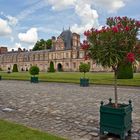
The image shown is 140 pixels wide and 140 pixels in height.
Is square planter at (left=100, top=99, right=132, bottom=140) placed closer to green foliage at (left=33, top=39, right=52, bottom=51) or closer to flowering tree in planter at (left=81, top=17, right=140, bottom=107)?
flowering tree in planter at (left=81, top=17, right=140, bottom=107)

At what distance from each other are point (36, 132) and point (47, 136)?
0.47 metres

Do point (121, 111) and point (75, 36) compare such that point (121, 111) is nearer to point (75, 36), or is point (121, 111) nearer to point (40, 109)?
point (40, 109)

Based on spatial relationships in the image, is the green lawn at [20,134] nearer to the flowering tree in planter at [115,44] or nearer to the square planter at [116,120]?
the square planter at [116,120]

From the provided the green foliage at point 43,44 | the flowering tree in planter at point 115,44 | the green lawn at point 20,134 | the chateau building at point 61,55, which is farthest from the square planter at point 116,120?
the green foliage at point 43,44

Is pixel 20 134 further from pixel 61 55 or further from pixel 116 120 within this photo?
pixel 61 55

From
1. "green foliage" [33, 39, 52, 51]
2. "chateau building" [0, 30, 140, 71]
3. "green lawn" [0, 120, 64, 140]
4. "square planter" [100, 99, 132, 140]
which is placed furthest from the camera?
→ "green foliage" [33, 39, 52, 51]

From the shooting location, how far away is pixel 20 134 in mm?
6320

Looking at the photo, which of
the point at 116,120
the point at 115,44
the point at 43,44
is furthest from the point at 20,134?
the point at 43,44

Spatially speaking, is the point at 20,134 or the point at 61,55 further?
the point at 61,55

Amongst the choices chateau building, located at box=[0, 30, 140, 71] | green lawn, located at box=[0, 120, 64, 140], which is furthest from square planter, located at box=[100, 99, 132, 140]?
chateau building, located at box=[0, 30, 140, 71]

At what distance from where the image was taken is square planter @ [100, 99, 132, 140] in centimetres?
614

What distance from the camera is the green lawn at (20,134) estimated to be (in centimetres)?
604

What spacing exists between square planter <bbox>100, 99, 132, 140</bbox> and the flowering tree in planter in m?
1.06

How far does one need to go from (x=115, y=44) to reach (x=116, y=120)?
1.82 metres
